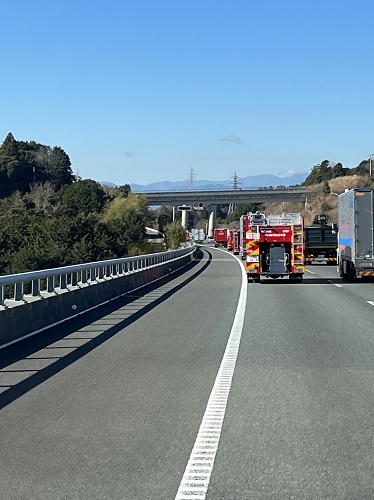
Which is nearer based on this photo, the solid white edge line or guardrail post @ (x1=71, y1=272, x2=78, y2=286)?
the solid white edge line

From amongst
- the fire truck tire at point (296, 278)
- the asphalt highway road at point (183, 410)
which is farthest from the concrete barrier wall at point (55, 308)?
the fire truck tire at point (296, 278)

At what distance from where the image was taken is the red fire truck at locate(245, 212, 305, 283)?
33.8 metres

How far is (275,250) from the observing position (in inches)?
1346

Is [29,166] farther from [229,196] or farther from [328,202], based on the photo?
[328,202]

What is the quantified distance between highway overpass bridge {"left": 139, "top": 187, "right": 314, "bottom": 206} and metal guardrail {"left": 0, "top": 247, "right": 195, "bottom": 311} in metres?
114

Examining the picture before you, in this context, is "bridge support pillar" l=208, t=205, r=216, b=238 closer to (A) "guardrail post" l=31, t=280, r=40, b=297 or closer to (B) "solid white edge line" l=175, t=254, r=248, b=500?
(A) "guardrail post" l=31, t=280, r=40, b=297

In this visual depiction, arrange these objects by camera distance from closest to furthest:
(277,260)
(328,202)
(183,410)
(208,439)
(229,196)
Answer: (208,439), (183,410), (277,260), (328,202), (229,196)

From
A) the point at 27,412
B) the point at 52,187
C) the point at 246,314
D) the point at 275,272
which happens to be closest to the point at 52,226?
the point at 52,187

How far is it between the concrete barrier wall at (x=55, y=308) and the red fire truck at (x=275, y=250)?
6.38 metres

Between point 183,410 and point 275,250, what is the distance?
25.2 metres

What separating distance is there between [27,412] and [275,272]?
84.6 ft

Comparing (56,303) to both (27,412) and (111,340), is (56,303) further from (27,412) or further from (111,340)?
(27,412)

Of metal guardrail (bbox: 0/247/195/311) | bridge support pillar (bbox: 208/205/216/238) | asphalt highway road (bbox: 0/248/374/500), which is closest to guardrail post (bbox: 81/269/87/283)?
metal guardrail (bbox: 0/247/195/311)

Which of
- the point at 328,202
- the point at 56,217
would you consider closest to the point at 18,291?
the point at 56,217
